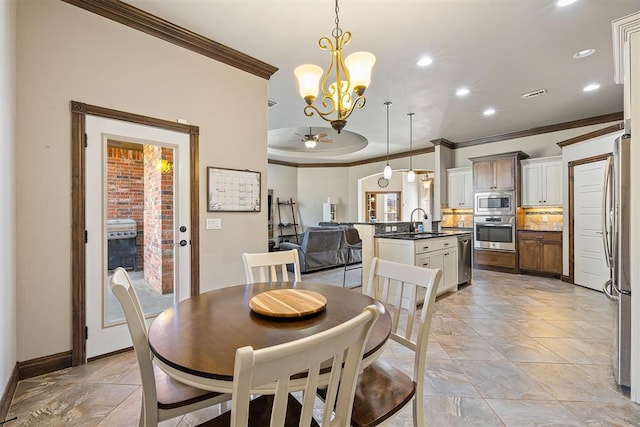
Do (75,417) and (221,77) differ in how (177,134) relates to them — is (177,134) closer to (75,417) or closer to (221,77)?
(221,77)

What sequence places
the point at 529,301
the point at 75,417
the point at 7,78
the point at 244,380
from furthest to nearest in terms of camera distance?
the point at 529,301, the point at 7,78, the point at 75,417, the point at 244,380

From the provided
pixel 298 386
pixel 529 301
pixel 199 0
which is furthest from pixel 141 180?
pixel 529 301

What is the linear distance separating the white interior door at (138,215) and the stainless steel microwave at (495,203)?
18.6 feet

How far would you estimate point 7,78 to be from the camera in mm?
1852

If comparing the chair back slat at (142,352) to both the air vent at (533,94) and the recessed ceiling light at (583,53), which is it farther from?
the air vent at (533,94)

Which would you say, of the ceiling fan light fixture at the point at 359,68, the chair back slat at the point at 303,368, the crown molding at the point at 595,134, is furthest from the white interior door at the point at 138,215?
the crown molding at the point at 595,134

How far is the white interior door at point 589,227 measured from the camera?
14.4 feet

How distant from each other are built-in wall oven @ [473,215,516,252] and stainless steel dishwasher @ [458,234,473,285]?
1.49m

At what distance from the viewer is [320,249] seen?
5953 millimetres

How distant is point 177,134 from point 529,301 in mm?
4808

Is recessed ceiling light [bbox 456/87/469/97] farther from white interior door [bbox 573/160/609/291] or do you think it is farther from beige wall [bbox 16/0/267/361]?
beige wall [bbox 16/0/267/361]

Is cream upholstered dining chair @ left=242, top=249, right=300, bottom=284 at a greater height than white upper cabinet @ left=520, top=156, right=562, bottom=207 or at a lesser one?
lesser

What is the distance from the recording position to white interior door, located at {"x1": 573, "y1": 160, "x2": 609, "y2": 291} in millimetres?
4379

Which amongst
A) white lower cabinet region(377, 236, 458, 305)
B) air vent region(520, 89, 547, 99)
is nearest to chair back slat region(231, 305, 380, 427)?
white lower cabinet region(377, 236, 458, 305)
